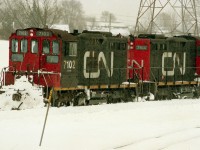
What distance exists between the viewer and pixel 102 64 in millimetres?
21422

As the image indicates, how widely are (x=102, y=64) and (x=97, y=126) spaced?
7068 millimetres

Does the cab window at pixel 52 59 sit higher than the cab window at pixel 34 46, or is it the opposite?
the cab window at pixel 34 46

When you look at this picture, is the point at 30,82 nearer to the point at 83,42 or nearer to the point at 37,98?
the point at 37,98

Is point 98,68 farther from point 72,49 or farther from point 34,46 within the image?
point 34,46

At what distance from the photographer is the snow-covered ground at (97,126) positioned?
39.7 feet

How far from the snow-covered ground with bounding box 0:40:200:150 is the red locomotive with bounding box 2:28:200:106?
1.29 m

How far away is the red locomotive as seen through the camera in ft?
61.1

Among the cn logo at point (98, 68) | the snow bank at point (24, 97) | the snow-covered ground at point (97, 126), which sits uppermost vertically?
the cn logo at point (98, 68)

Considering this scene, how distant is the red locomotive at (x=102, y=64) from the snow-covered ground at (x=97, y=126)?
129 cm

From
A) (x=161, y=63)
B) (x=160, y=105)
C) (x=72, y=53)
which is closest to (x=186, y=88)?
(x=161, y=63)

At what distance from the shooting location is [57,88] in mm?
18328

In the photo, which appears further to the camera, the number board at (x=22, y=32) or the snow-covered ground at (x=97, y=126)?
the number board at (x=22, y=32)

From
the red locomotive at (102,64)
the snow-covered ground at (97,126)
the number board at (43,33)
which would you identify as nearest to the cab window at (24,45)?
the red locomotive at (102,64)

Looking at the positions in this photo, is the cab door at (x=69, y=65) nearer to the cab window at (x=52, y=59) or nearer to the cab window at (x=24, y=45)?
the cab window at (x=52, y=59)
